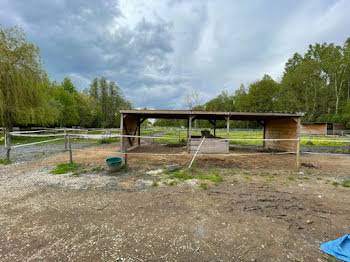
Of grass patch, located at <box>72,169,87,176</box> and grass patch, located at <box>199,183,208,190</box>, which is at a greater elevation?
grass patch, located at <box>72,169,87,176</box>

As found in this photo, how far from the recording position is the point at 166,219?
2531 millimetres

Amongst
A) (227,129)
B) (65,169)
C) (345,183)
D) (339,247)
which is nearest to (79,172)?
(65,169)

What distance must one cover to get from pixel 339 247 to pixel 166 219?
2.28 metres

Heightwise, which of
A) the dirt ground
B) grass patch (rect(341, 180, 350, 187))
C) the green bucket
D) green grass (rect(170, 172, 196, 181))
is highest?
the green bucket

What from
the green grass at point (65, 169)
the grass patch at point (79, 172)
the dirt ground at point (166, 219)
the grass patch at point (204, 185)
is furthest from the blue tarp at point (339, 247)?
the green grass at point (65, 169)

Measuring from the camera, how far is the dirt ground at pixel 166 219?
6.12 feet

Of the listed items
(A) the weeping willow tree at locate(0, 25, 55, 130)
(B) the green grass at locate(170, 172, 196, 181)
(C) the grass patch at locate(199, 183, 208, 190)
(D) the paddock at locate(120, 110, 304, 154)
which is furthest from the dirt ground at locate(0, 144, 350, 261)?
(A) the weeping willow tree at locate(0, 25, 55, 130)

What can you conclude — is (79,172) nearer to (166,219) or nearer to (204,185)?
(166,219)

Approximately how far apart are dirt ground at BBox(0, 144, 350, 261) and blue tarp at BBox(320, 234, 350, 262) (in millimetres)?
112

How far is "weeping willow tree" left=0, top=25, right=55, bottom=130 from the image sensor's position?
962 centimetres

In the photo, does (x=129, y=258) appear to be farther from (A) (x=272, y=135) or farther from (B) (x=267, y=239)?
(A) (x=272, y=135)

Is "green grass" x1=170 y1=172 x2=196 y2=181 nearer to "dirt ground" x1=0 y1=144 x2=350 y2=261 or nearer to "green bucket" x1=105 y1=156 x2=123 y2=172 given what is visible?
"dirt ground" x1=0 y1=144 x2=350 y2=261

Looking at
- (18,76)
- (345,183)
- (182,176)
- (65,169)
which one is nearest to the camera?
(345,183)

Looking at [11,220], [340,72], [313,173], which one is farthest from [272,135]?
[340,72]
